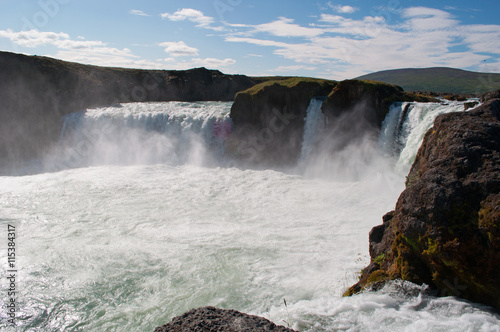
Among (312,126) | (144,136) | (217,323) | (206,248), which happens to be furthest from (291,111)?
(217,323)

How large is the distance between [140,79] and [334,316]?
44.1 m

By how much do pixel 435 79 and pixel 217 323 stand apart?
92.7m

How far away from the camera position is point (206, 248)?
8.86 meters

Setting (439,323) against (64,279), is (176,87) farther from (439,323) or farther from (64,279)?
(439,323)

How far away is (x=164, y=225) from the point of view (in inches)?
427

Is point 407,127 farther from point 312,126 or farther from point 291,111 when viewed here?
point 291,111

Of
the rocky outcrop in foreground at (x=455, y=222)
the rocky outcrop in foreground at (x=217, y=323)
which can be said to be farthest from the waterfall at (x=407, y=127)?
the rocky outcrop in foreground at (x=217, y=323)

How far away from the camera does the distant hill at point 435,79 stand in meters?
66.4

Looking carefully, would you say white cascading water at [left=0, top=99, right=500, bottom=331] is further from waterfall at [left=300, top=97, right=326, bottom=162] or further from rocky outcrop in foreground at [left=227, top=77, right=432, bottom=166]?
rocky outcrop in foreground at [left=227, top=77, right=432, bottom=166]

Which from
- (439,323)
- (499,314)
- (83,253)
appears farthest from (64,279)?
(499,314)

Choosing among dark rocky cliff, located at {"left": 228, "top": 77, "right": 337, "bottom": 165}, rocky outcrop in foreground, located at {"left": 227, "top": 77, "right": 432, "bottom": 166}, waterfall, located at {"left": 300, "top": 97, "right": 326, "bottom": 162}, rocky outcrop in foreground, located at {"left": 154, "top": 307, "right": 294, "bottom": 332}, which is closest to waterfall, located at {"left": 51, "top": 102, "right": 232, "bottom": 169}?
dark rocky cliff, located at {"left": 228, "top": 77, "right": 337, "bottom": 165}

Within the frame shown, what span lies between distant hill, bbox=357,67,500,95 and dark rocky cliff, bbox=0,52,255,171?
148 feet

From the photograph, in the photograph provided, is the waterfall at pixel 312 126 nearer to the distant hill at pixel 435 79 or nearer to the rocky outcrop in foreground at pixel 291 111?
the rocky outcrop in foreground at pixel 291 111

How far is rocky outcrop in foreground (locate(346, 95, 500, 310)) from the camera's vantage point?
413cm
